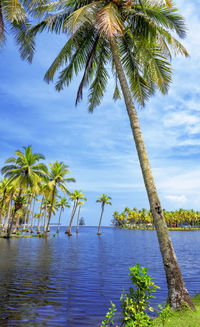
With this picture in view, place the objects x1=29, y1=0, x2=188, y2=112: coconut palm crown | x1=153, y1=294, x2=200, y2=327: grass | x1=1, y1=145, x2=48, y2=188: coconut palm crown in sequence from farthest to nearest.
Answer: x1=1, y1=145, x2=48, y2=188: coconut palm crown < x1=29, y1=0, x2=188, y2=112: coconut palm crown < x1=153, y1=294, x2=200, y2=327: grass

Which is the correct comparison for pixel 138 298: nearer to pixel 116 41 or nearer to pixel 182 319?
pixel 182 319

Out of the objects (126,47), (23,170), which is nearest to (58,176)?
(23,170)

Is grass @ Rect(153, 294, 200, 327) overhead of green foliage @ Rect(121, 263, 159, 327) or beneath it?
beneath

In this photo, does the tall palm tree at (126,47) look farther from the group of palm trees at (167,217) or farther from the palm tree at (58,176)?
the group of palm trees at (167,217)

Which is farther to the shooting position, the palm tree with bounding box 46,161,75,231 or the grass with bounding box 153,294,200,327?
the palm tree with bounding box 46,161,75,231

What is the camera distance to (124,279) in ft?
42.4

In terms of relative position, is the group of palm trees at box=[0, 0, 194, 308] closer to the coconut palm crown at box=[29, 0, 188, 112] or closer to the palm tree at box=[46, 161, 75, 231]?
the coconut palm crown at box=[29, 0, 188, 112]

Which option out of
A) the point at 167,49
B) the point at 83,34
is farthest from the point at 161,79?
the point at 83,34

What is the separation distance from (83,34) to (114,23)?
3836 millimetres

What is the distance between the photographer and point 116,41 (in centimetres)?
1053

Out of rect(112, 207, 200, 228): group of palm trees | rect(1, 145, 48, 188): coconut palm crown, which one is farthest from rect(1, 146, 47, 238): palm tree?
rect(112, 207, 200, 228): group of palm trees

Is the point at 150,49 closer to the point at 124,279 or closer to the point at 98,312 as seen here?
the point at 98,312

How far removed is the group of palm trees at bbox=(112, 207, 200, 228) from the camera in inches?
5239

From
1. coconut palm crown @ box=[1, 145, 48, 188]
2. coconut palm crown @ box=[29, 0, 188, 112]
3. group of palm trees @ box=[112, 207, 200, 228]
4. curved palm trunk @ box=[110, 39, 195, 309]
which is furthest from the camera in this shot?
group of palm trees @ box=[112, 207, 200, 228]
